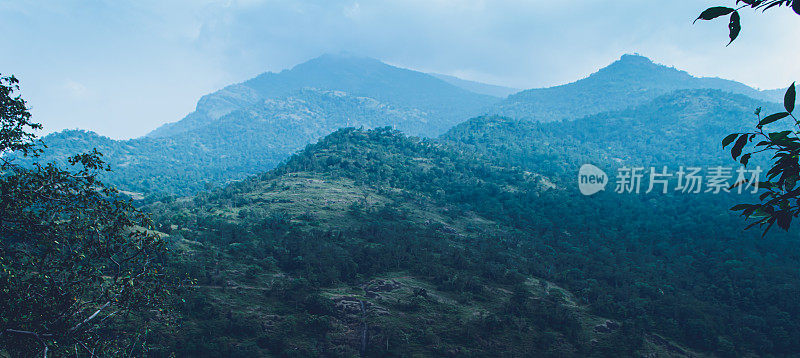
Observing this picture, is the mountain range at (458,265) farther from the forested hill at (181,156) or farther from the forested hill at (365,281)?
the forested hill at (181,156)

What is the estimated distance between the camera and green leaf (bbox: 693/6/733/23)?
3.53 m

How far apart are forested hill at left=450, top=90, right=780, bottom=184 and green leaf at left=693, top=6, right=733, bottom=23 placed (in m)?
Answer: 95.9

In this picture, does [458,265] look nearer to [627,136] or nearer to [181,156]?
[627,136]

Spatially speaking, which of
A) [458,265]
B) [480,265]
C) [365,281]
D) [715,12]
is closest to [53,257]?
[715,12]

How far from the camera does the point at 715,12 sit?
→ 3.56 metres

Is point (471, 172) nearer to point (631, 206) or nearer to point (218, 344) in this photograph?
point (631, 206)

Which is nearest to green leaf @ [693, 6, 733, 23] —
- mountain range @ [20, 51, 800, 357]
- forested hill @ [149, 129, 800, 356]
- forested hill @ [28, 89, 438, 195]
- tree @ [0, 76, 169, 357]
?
tree @ [0, 76, 169, 357]

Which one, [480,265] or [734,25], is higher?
[734,25]

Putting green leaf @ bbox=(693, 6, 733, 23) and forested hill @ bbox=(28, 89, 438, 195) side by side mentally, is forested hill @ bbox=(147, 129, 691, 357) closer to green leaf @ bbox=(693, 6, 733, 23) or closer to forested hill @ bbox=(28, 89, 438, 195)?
green leaf @ bbox=(693, 6, 733, 23)

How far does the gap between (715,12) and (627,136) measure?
146989 mm

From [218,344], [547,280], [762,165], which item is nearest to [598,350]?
Result: [547,280]

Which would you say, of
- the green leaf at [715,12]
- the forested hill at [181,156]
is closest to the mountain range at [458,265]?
the green leaf at [715,12]

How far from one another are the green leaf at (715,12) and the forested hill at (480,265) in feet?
81.2

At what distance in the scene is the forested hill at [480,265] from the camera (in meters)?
29.0
